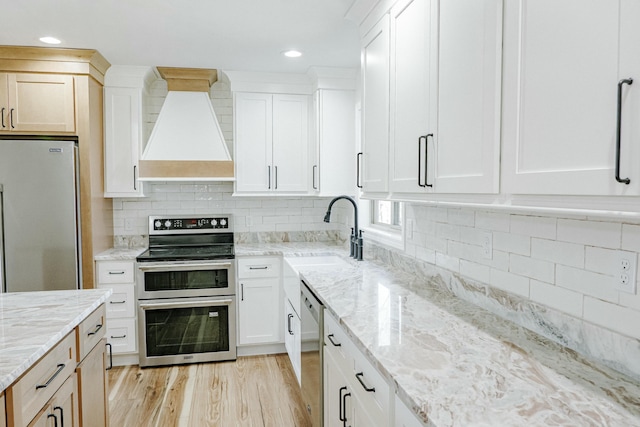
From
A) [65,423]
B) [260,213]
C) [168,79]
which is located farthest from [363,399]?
[168,79]

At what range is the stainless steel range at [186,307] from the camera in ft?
11.2

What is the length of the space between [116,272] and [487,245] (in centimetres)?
289

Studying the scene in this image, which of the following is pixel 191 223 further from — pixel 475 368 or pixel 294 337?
pixel 475 368

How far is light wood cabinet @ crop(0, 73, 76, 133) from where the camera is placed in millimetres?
3176

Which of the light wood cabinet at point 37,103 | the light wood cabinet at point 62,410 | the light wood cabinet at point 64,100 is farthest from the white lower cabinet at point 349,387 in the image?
the light wood cabinet at point 37,103

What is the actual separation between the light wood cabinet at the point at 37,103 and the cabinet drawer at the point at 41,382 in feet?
7.20

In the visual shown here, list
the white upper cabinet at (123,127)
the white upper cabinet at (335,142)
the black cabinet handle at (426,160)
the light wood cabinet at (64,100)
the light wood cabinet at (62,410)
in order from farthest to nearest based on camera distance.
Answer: the white upper cabinet at (335,142) < the white upper cabinet at (123,127) < the light wood cabinet at (64,100) < the black cabinet handle at (426,160) < the light wood cabinet at (62,410)

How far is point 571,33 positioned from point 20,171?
3.56 metres

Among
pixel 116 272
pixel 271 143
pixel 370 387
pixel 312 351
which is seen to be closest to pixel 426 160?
pixel 370 387

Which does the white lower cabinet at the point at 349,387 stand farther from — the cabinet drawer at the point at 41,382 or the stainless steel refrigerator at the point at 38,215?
the stainless steel refrigerator at the point at 38,215

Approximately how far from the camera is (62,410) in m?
1.60

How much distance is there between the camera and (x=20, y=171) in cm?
313

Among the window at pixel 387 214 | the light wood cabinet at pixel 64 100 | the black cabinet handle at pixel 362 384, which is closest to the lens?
the black cabinet handle at pixel 362 384

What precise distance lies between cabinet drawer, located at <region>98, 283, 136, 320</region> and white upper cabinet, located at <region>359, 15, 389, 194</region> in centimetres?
220
